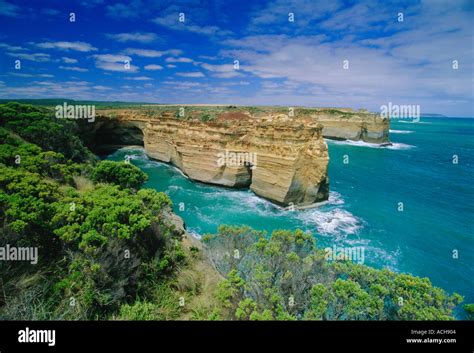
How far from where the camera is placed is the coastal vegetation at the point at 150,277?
6.16 metres

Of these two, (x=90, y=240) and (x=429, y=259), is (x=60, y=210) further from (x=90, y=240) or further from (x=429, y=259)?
(x=429, y=259)

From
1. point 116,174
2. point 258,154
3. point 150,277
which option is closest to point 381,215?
point 258,154

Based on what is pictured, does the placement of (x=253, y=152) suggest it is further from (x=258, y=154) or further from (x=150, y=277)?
(x=150, y=277)

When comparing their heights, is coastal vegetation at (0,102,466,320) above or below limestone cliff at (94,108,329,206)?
below

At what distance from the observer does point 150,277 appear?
311 inches

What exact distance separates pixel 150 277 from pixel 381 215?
72.4 ft

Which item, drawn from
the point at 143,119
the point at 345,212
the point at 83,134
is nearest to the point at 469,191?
the point at 345,212

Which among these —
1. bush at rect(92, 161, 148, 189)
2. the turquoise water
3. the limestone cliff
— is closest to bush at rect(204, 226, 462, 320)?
bush at rect(92, 161, 148, 189)

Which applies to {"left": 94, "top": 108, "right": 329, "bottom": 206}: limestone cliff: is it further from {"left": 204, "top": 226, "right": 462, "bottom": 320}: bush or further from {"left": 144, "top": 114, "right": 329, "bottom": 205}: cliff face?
{"left": 204, "top": 226, "right": 462, "bottom": 320}: bush

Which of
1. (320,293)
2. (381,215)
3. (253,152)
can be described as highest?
(253,152)

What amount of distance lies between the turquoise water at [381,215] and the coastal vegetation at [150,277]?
1026cm

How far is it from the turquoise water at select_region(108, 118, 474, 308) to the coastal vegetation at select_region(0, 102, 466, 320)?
10263 mm

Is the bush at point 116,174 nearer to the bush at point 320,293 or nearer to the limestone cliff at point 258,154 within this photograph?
the bush at point 320,293

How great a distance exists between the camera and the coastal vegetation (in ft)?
20.2
